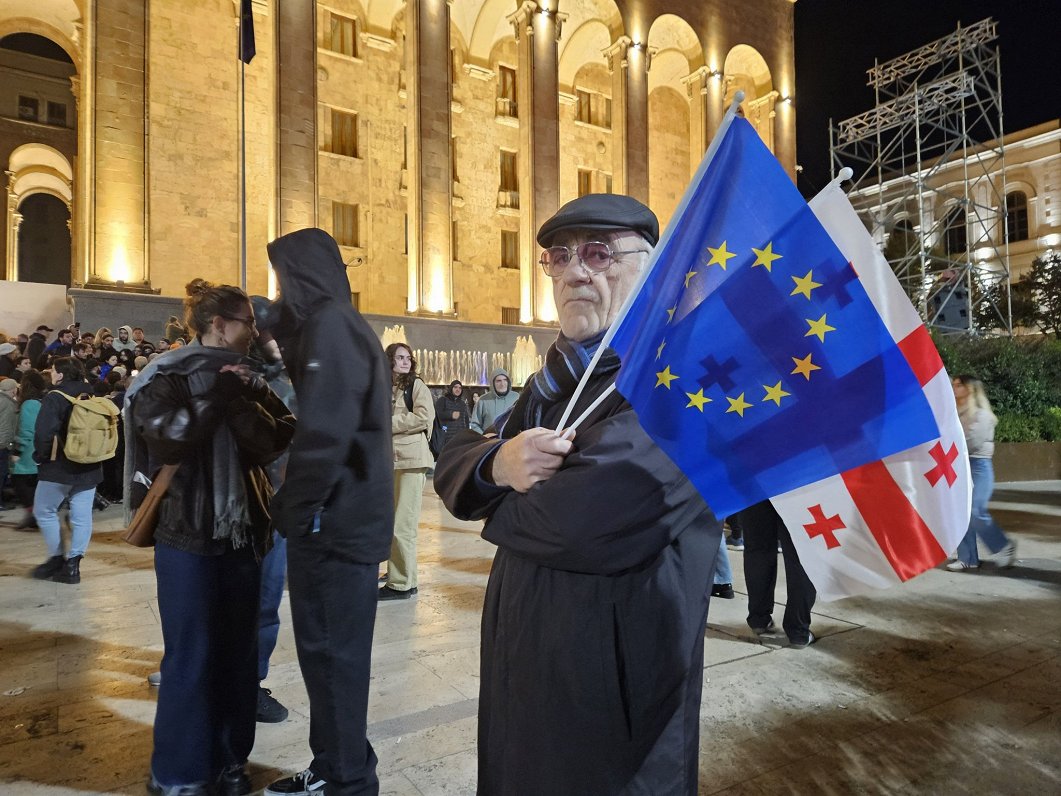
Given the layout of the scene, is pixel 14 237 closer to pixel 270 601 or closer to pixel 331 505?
pixel 270 601

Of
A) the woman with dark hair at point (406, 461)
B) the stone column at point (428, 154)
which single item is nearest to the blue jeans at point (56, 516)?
the woman with dark hair at point (406, 461)

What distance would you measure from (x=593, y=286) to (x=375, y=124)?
1012 inches

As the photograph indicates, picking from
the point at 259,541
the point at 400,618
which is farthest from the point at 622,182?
the point at 259,541

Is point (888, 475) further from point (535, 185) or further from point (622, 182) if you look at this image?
point (622, 182)

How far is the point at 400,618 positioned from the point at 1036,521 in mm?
8277

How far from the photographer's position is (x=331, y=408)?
99.6 inches

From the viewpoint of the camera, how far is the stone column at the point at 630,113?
25.1m

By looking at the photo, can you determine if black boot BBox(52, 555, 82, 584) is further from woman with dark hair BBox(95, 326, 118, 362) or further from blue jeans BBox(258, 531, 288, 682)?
woman with dark hair BBox(95, 326, 118, 362)

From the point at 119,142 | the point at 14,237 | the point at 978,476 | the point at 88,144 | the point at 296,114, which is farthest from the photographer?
the point at 14,237

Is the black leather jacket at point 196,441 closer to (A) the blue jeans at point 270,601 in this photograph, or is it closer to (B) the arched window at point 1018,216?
(A) the blue jeans at point 270,601

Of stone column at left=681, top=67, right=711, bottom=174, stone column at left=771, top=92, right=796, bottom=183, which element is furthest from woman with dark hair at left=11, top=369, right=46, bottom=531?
stone column at left=771, top=92, right=796, bottom=183

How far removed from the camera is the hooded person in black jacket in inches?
97.4

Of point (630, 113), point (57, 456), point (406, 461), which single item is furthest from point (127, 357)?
point (630, 113)

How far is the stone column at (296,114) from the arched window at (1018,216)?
3906cm
